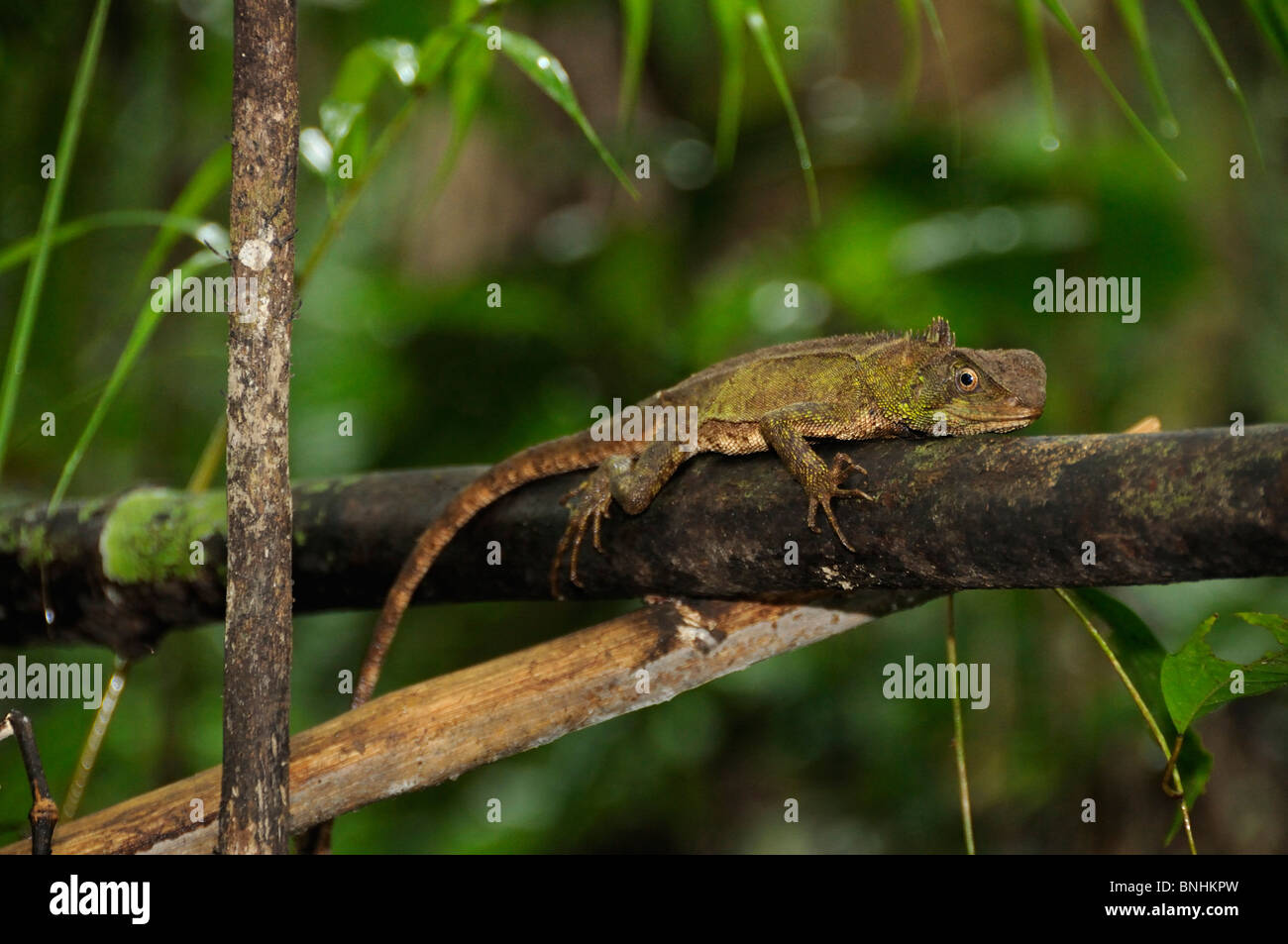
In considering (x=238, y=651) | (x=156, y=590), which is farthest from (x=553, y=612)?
(x=238, y=651)

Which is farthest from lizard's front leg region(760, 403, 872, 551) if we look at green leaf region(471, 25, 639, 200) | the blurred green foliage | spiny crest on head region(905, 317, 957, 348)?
the blurred green foliage

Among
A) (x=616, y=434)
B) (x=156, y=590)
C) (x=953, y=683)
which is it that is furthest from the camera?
(x=616, y=434)

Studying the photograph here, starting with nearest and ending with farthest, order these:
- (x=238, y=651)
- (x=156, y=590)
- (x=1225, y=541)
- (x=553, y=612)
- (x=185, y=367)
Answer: (x=1225, y=541) → (x=238, y=651) → (x=156, y=590) → (x=553, y=612) → (x=185, y=367)

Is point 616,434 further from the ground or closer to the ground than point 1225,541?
further from the ground

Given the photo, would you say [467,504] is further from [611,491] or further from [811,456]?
[811,456]

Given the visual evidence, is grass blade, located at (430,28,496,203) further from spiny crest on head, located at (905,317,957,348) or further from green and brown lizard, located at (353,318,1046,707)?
spiny crest on head, located at (905,317,957,348)

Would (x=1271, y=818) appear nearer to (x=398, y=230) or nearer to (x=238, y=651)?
(x=238, y=651)

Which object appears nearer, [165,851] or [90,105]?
[165,851]

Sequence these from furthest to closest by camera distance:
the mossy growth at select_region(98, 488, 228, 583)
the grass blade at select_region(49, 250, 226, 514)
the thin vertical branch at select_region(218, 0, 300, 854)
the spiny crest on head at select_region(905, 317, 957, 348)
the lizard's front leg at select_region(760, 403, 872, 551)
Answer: the spiny crest on head at select_region(905, 317, 957, 348)
the mossy growth at select_region(98, 488, 228, 583)
the lizard's front leg at select_region(760, 403, 872, 551)
the grass blade at select_region(49, 250, 226, 514)
the thin vertical branch at select_region(218, 0, 300, 854)
